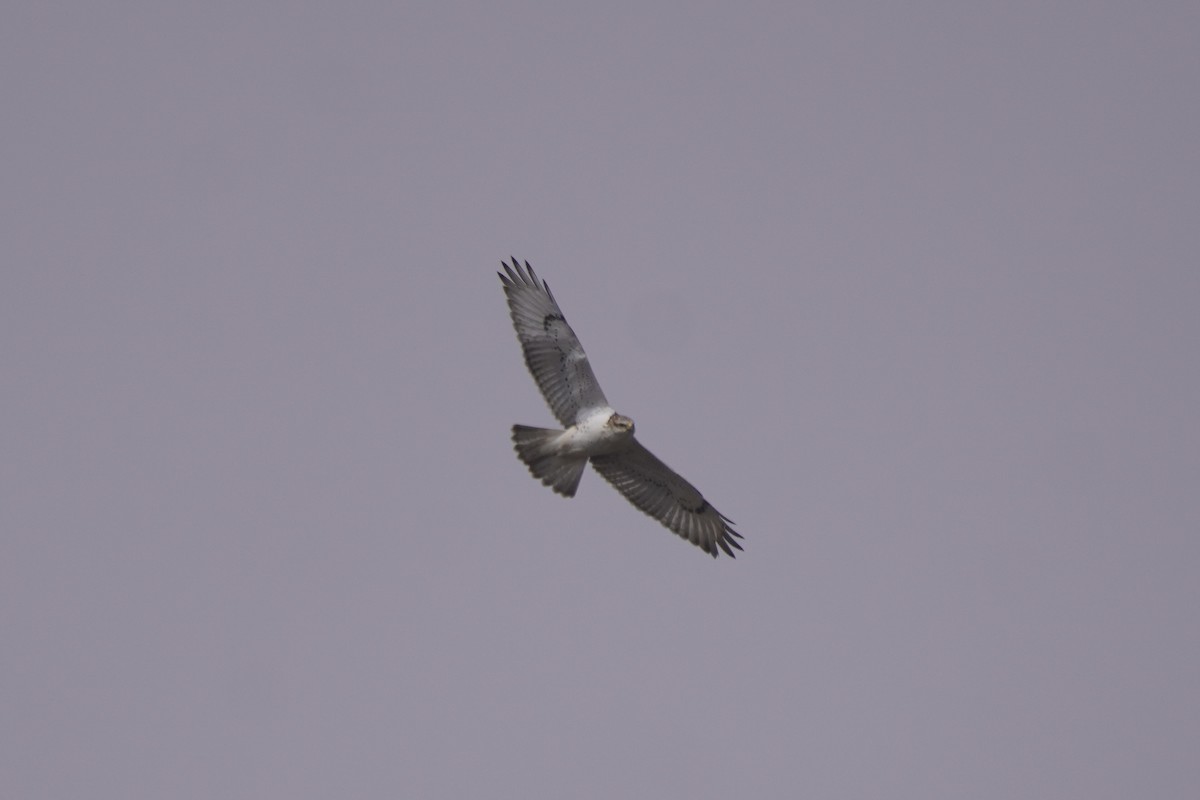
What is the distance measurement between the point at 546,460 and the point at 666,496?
2.18 m

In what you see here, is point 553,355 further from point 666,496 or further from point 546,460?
point 666,496

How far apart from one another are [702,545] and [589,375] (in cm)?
334

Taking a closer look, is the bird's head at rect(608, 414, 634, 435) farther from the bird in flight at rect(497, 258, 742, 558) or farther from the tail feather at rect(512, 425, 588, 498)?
the tail feather at rect(512, 425, 588, 498)

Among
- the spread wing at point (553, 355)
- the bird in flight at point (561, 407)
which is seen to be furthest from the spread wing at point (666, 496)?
the spread wing at point (553, 355)

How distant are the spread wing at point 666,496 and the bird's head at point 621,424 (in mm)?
474

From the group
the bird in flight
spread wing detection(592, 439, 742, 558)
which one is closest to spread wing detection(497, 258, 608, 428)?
the bird in flight

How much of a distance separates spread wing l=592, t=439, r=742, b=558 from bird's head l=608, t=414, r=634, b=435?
474mm

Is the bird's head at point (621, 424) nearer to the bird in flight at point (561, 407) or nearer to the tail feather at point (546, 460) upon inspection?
the bird in flight at point (561, 407)

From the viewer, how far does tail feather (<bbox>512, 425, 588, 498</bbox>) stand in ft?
61.0

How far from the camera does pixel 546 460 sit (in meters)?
18.7

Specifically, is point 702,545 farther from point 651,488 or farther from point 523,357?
point 523,357

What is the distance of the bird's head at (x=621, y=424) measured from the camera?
725 inches

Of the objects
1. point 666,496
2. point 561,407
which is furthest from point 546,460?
point 666,496

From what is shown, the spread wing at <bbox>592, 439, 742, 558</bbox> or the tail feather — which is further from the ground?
the spread wing at <bbox>592, 439, 742, 558</bbox>
